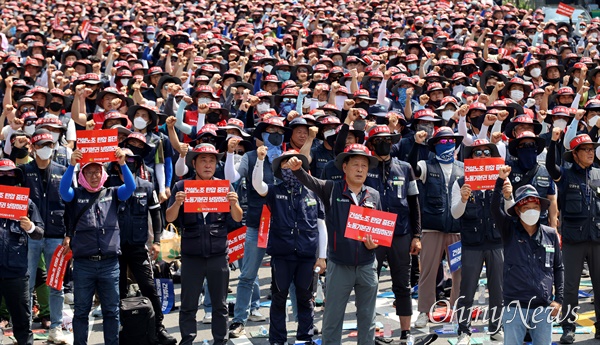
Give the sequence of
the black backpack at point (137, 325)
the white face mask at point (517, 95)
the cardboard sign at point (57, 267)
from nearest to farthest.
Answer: the black backpack at point (137, 325) → the cardboard sign at point (57, 267) → the white face mask at point (517, 95)

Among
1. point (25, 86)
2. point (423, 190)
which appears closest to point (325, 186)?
point (423, 190)

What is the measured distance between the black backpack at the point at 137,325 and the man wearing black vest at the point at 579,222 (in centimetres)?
466

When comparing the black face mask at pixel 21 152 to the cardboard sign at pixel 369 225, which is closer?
the cardboard sign at pixel 369 225

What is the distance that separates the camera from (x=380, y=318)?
12.0 metres

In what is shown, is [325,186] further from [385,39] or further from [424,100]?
[385,39]

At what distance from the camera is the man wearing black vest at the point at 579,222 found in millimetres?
11250

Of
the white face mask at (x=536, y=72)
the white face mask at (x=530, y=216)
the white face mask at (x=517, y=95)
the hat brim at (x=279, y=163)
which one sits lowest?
the white face mask at (x=530, y=216)

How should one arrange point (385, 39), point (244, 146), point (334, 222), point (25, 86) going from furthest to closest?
point (385, 39) → point (25, 86) → point (244, 146) → point (334, 222)

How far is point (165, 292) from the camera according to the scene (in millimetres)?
11742

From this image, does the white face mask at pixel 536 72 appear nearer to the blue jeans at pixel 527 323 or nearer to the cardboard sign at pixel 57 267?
the blue jeans at pixel 527 323

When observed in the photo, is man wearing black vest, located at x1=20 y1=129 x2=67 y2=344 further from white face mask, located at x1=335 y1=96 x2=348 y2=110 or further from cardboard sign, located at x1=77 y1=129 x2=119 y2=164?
white face mask, located at x1=335 y1=96 x2=348 y2=110

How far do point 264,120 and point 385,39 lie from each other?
13.1 m

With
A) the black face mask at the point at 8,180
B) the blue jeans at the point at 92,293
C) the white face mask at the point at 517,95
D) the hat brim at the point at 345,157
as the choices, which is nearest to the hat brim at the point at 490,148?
the hat brim at the point at 345,157

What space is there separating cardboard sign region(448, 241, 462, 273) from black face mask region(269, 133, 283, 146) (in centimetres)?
241
